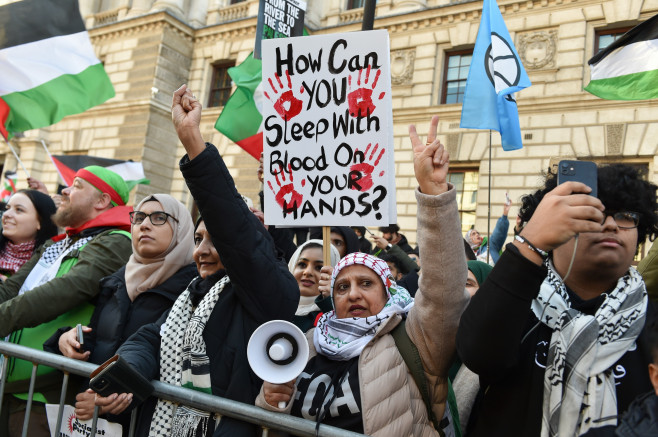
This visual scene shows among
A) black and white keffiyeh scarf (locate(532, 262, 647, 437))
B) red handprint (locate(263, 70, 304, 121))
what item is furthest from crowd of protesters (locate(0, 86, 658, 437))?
red handprint (locate(263, 70, 304, 121))

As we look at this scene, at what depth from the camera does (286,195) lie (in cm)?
292

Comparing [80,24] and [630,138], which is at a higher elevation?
[630,138]

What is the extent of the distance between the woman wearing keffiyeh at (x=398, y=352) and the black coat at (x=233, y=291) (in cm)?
20

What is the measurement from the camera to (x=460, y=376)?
2.44 m

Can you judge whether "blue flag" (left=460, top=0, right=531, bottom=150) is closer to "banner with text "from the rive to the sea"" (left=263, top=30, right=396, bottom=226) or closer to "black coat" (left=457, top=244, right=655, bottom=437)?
"banner with text "from the rive to the sea"" (left=263, top=30, right=396, bottom=226)

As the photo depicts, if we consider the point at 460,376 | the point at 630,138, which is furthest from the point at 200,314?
the point at 630,138

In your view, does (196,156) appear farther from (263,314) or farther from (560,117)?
(560,117)

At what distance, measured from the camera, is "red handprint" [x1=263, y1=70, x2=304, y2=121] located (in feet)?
9.64

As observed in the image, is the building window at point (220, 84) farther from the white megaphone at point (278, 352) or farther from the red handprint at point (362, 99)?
the white megaphone at point (278, 352)

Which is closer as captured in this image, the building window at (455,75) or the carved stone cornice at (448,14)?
the carved stone cornice at (448,14)

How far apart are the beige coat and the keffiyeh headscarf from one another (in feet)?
0.18

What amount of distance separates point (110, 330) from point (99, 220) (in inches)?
43.7

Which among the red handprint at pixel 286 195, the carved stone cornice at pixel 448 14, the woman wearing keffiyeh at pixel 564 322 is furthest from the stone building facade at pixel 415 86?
the woman wearing keffiyeh at pixel 564 322

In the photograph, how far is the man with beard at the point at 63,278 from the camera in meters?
3.11
